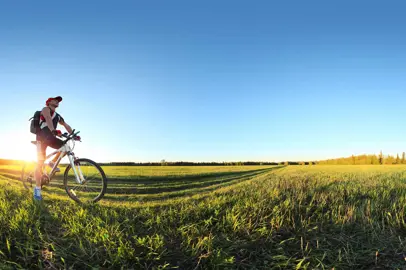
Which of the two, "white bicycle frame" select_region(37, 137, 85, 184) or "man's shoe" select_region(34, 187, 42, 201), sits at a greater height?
"white bicycle frame" select_region(37, 137, 85, 184)

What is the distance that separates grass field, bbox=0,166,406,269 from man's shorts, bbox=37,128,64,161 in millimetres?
1162

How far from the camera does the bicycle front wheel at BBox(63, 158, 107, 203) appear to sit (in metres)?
6.30

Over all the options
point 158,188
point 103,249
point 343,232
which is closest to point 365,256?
point 343,232

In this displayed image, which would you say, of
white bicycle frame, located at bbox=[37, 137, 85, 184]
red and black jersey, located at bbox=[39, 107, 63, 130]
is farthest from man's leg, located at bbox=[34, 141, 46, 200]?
red and black jersey, located at bbox=[39, 107, 63, 130]

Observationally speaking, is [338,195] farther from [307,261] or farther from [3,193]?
[3,193]

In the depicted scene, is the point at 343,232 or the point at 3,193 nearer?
the point at 343,232

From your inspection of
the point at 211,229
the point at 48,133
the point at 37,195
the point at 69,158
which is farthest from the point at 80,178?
the point at 211,229

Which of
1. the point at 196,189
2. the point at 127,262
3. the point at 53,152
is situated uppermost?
the point at 53,152

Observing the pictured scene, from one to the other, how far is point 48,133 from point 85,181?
1.43 meters

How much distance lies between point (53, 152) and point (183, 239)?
15.3 ft

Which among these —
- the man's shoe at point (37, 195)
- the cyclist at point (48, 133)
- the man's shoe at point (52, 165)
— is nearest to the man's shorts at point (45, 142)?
the cyclist at point (48, 133)

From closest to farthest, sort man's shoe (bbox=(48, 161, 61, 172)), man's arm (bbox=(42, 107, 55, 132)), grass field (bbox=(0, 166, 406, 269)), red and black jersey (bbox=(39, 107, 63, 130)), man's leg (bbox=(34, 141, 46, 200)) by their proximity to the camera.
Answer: grass field (bbox=(0, 166, 406, 269)), man's arm (bbox=(42, 107, 55, 132)), red and black jersey (bbox=(39, 107, 63, 130)), man's leg (bbox=(34, 141, 46, 200)), man's shoe (bbox=(48, 161, 61, 172))

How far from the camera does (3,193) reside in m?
6.88

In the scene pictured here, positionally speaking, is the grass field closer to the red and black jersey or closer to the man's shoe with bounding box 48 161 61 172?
the man's shoe with bounding box 48 161 61 172
